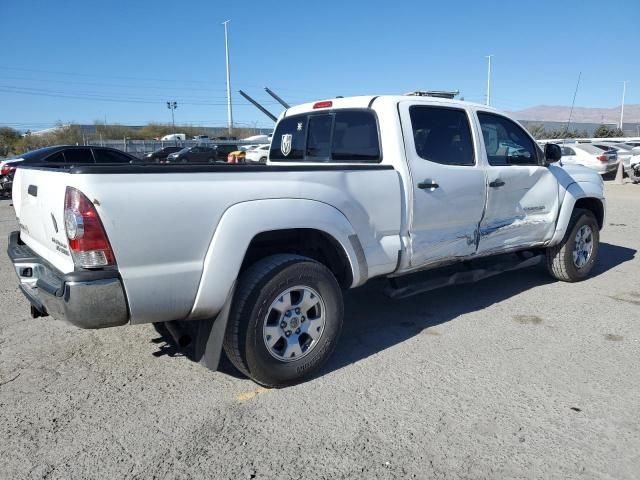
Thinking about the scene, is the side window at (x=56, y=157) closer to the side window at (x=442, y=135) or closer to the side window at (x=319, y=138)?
the side window at (x=319, y=138)

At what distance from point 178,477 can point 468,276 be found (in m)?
3.20

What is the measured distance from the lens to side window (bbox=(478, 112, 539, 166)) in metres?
4.79

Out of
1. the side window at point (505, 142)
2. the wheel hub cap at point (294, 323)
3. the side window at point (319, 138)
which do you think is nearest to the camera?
the wheel hub cap at point (294, 323)

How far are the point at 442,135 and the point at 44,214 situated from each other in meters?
3.07

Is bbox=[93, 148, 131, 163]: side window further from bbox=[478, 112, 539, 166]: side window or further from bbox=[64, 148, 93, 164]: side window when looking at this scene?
bbox=[478, 112, 539, 166]: side window

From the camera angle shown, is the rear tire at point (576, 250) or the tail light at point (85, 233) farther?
the rear tire at point (576, 250)

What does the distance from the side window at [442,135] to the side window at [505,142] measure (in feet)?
0.89

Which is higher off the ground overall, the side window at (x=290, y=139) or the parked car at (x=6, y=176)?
the side window at (x=290, y=139)

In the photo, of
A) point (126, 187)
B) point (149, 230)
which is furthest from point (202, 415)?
point (126, 187)

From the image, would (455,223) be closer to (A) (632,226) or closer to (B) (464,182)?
(B) (464,182)

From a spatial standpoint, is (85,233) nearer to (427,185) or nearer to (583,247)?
(427,185)

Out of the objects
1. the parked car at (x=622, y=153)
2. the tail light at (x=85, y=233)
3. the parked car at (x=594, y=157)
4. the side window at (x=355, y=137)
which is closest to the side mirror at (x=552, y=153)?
the side window at (x=355, y=137)

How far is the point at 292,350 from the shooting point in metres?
3.40

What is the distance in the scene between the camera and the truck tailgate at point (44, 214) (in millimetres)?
2805
